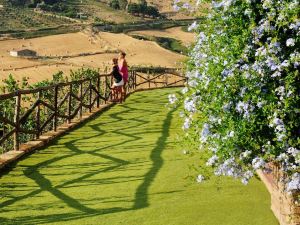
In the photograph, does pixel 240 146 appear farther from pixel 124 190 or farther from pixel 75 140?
pixel 75 140

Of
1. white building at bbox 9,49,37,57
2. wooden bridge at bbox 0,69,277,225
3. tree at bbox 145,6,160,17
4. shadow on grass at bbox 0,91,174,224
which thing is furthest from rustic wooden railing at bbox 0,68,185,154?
tree at bbox 145,6,160,17

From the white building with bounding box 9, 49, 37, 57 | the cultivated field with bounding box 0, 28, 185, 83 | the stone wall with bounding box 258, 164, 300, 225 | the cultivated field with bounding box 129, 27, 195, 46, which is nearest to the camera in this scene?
the stone wall with bounding box 258, 164, 300, 225

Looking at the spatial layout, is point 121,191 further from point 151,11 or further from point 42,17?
point 151,11

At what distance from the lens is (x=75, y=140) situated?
38.7 feet

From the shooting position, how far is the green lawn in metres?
6.61

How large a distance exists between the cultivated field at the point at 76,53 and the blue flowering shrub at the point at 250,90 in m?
62.9

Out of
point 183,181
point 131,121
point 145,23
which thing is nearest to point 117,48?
point 145,23

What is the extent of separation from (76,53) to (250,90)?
8749 centimetres

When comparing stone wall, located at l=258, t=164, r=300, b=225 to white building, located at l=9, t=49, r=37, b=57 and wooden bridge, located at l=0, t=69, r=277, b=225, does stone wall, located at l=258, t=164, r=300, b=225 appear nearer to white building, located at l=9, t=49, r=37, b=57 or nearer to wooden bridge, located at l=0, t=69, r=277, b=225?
wooden bridge, located at l=0, t=69, r=277, b=225

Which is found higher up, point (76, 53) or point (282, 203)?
point (282, 203)

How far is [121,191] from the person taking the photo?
7.62 meters

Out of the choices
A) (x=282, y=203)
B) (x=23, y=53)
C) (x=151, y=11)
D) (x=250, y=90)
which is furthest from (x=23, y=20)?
(x=250, y=90)

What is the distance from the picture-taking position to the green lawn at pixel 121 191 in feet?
21.7

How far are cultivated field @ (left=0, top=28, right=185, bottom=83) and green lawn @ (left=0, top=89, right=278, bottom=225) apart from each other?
58301 millimetres
